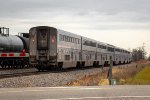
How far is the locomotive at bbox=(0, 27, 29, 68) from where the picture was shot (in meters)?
38.4

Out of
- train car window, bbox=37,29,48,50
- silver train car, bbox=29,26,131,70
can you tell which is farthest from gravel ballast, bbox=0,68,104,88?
train car window, bbox=37,29,48,50

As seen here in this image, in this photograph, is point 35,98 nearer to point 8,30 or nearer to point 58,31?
point 58,31

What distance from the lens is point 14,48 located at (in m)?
40.4

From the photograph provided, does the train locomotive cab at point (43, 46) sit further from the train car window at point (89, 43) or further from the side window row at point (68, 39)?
the train car window at point (89, 43)

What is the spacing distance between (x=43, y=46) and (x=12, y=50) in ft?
19.5

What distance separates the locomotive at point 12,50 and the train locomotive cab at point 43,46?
4059 millimetres

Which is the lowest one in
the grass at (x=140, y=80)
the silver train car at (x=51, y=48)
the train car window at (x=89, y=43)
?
the grass at (x=140, y=80)

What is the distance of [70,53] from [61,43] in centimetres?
325

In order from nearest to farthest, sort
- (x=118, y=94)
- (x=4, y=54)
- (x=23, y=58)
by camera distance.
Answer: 1. (x=118, y=94)
2. (x=4, y=54)
3. (x=23, y=58)

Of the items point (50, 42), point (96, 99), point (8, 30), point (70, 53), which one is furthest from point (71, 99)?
point (8, 30)

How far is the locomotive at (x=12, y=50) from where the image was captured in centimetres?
3838

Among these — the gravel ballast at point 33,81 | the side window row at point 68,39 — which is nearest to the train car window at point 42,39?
the side window row at point 68,39

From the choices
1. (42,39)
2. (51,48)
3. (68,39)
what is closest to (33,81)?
(51,48)

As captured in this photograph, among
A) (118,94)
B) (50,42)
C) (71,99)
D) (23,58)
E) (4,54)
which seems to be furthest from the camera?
(23,58)
